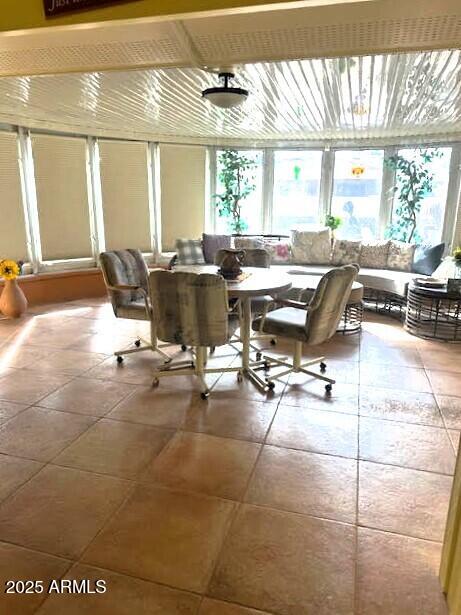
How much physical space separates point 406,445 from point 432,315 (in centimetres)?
292

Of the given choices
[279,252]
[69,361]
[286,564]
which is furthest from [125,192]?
[286,564]

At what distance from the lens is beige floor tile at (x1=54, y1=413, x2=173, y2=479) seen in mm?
2270

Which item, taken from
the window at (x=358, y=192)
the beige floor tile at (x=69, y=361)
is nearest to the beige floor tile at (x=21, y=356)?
the beige floor tile at (x=69, y=361)

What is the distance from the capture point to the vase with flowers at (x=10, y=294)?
507 cm

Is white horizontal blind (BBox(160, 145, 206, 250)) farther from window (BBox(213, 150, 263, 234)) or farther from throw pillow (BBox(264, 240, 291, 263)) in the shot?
throw pillow (BBox(264, 240, 291, 263))

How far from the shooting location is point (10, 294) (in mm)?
5137

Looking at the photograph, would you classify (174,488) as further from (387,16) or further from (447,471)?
(387,16)

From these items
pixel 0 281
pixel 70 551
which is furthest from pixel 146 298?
pixel 0 281

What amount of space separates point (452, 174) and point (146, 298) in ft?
16.3

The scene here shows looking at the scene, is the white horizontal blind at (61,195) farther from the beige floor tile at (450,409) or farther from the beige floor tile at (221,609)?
the beige floor tile at (221,609)

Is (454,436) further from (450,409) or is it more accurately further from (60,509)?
(60,509)

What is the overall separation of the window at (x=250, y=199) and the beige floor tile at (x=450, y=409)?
15.3 feet

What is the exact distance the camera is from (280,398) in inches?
122

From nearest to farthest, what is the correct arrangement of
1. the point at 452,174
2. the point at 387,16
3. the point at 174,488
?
the point at 387,16 → the point at 174,488 → the point at 452,174
